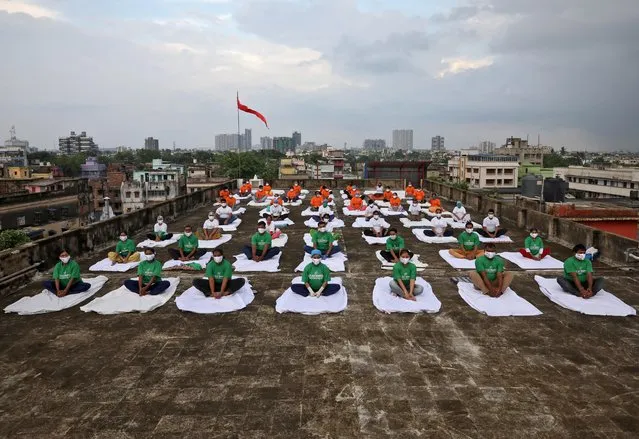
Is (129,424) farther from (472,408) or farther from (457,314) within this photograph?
(457,314)

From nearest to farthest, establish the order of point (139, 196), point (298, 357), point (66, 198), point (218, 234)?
point (298, 357) → point (218, 234) → point (66, 198) → point (139, 196)

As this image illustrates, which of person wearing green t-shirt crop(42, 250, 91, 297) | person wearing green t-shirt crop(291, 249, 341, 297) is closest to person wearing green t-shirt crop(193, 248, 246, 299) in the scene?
person wearing green t-shirt crop(291, 249, 341, 297)

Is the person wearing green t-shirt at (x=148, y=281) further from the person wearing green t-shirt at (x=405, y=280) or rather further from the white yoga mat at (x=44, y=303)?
the person wearing green t-shirt at (x=405, y=280)

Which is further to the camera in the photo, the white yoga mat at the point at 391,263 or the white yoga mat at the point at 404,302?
the white yoga mat at the point at 391,263

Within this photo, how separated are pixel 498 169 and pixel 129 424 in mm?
72424

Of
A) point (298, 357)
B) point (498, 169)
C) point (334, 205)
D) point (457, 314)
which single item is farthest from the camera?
point (498, 169)

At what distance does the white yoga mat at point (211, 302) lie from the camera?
24.4 ft

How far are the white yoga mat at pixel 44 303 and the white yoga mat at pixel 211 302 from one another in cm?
191

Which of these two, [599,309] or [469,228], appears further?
[469,228]

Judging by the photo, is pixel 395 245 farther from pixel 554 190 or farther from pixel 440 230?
pixel 554 190

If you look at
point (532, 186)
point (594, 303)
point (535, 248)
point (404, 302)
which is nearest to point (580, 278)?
point (594, 303)

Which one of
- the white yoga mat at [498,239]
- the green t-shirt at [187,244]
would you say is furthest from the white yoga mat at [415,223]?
the green t-shirt at [187,244]

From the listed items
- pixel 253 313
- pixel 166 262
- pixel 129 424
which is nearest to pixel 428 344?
pixel 253 313

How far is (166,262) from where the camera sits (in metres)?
11.0
